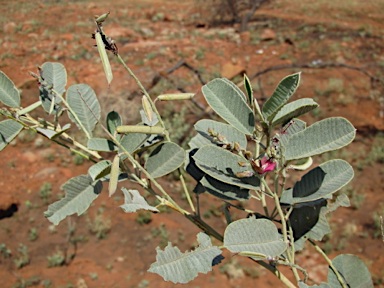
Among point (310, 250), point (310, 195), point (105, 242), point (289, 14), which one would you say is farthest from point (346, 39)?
point (310, 195)

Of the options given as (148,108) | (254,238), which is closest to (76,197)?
(148,108)

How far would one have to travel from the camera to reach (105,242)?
354 centimetres

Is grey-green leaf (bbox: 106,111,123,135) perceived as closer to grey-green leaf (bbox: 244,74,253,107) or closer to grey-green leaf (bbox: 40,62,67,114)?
grey-green leaf (bbox: 40,62,67,114)

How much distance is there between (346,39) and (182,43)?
4.72 metres

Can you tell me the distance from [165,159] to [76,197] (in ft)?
0.64

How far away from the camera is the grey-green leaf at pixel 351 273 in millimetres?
628

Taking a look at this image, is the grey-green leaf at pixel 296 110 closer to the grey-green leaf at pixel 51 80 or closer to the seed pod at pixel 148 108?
the seed pod at pixel 148 108

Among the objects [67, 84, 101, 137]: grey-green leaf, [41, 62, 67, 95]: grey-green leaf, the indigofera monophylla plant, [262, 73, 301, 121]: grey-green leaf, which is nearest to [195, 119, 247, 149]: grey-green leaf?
the indigofera monophylla plant

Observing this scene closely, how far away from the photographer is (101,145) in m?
0.56

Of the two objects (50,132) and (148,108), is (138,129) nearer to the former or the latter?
(148,108)

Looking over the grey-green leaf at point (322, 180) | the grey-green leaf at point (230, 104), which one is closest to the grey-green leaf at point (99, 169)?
the grey-green leaf at point (230, 104)

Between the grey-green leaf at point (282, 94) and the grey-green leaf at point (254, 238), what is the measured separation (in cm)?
18

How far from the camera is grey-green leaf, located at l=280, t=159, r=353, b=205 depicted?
54 cm

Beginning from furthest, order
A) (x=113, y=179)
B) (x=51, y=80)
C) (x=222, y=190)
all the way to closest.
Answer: (x=51, y=80)
(x=222, y=190)
(x=113, y=179)
